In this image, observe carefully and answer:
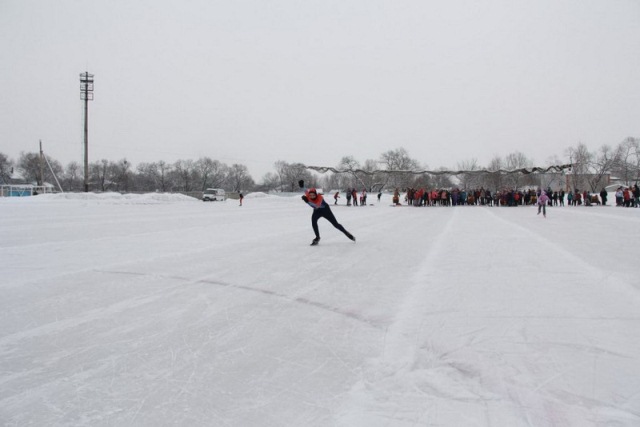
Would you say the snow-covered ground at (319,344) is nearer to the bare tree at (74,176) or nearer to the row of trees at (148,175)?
the row of trees at (148,175)

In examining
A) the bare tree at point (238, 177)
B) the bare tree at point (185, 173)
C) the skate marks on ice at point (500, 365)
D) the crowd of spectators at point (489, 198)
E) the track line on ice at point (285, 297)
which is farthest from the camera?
the bare tree at point (238, 177)

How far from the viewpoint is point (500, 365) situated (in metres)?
2.49

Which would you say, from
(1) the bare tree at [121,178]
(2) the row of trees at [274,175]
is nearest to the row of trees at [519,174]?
(2) the row of trees at [274,175]

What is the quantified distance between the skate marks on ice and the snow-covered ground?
1 cm

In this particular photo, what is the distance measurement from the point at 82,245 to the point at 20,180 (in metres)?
96.4

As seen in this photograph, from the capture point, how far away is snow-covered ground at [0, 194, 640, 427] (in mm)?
Result: 2006

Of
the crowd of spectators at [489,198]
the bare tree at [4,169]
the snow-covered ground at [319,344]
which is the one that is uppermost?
the bare tree at [4,169]

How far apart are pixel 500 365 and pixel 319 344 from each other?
1.18 meters

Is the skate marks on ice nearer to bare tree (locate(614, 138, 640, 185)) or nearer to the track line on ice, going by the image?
the track line on ice

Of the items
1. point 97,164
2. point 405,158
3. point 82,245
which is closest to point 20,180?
point 97,164

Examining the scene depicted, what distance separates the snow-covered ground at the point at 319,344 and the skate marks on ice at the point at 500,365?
0.01m

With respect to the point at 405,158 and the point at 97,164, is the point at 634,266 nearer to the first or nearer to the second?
the point at 405,158

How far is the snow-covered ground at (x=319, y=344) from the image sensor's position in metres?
2.01

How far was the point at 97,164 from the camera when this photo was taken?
91500 mm
